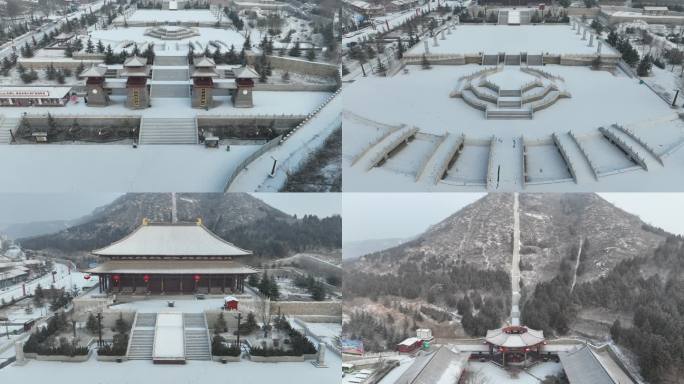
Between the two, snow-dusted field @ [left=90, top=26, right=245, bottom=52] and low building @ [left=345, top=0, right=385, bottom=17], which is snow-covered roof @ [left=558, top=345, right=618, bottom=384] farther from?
low building @ [left=345, top=0, right=385, bottom=17]

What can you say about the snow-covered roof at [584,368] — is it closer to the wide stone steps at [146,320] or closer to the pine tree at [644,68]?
the wide stone steps at [146,320]

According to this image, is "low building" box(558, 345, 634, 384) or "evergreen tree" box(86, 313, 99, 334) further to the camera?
"evergreen tree" box(86, 313, 99, 334)

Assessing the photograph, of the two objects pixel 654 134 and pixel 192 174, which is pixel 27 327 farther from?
pixel 654 134

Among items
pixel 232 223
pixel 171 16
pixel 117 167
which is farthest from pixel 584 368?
pixel 171 16

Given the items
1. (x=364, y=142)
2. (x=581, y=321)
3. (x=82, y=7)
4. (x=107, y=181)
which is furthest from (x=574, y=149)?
(x=82, y=7)

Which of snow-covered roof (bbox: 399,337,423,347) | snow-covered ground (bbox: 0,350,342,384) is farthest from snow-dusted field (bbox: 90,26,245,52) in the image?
snow-covered ground (bbox: 0,350,342,384)
